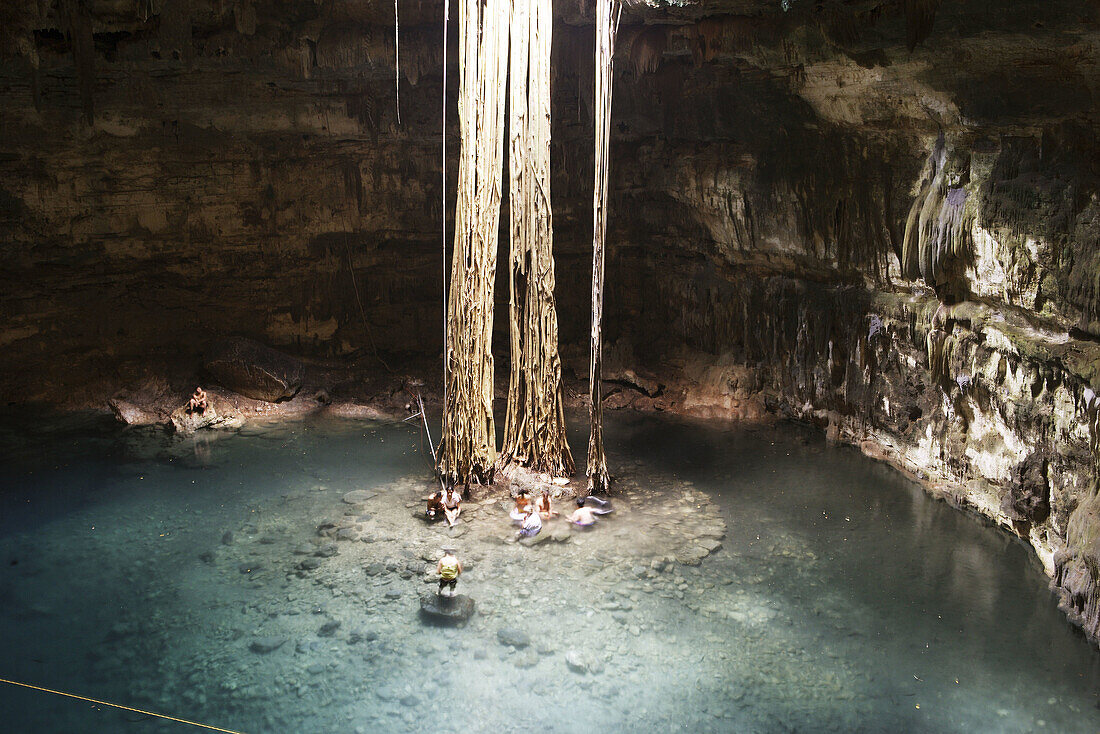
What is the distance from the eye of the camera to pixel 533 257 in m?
6.06

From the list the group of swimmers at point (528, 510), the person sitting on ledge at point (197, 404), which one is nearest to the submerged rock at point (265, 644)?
the group of swimmers at point (528, 510)

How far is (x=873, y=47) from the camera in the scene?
17.9 ft

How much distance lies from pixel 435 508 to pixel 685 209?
4.25 metres

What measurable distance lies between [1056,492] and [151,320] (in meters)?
7.75

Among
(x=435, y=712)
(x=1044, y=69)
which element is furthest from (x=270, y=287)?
(x=1044, y=69)

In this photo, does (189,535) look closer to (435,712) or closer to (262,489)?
(262,489)

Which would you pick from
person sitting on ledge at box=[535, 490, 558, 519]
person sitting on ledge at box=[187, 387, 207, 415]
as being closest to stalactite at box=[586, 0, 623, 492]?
person sitting on ledge at box=[535, 490, 558, 519]

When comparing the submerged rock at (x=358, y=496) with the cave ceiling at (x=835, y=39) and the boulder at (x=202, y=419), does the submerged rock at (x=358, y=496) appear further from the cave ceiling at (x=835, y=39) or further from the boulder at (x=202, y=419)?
the cave ceiling at (x=835, y=39)

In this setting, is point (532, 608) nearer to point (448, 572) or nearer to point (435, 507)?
point (448, 572)

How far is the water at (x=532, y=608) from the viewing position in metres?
3.88

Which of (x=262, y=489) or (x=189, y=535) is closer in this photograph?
(x=189, y=535)

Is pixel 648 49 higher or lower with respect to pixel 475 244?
higher

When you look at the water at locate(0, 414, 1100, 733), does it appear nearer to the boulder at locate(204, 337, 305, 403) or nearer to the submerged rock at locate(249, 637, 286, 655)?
the submerged rock at locate(249, 637, 286, 655)

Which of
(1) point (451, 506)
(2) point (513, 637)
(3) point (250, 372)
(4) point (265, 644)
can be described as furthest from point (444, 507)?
(3) point (250, 372)
